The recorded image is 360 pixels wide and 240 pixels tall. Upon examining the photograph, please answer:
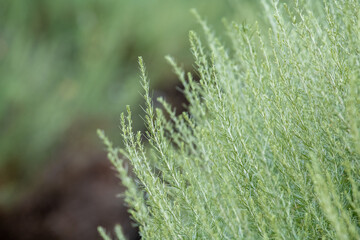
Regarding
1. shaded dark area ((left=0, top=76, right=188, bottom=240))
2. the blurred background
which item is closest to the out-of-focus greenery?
the blurred background

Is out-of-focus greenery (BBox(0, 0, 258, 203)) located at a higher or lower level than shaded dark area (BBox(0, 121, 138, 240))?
higher

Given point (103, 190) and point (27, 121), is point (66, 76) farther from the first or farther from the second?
point (103, 190)

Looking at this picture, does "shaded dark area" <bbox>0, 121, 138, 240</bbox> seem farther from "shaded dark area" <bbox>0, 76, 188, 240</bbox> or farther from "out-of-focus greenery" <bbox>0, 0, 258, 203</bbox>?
"out-of-focus greenery" <bbox>0, 0, 258, 203</bbox>

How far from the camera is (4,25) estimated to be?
3406 millimetres

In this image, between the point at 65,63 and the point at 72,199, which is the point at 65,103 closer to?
the point at 65,63

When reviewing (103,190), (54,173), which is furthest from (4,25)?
(103,190)

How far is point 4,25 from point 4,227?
1.48 meters

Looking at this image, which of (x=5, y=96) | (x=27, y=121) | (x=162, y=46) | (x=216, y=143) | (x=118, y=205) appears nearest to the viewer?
(x=216, y=143)

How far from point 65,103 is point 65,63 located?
36 cm

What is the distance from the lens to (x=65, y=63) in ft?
11.7

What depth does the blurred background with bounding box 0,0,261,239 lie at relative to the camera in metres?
3.32

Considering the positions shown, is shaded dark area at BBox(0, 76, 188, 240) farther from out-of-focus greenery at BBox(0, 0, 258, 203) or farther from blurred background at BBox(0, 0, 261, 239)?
out-of-focus greenery at BBox(0, 0, 258, 203)

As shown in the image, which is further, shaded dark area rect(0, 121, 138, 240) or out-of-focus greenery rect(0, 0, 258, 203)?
shaded dark area rect(0, 121, 138, 240)

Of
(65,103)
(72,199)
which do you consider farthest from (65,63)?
(72,199)
